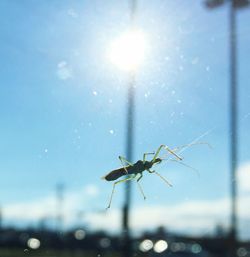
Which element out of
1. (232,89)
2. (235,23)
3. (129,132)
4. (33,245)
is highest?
(235,23)

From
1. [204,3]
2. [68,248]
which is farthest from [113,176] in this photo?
[68,248]

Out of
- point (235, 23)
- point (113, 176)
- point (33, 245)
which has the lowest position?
point (33, 245)

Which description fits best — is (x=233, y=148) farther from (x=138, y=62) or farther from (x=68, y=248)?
(x=68, y=248)

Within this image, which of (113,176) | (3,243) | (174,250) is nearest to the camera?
(113,176)

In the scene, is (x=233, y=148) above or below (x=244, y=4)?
below

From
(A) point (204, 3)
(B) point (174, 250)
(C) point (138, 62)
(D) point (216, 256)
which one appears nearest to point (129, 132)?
(C) point (138, 62)

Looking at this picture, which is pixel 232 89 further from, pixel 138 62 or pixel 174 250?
pixel 174 250

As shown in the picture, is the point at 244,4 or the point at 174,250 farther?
the point at 174,250

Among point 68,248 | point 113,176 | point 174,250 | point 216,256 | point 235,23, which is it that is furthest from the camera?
point 68,248

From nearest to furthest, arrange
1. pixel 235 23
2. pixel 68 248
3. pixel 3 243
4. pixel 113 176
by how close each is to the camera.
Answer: pixel 113 176
pixel 235 23
pixel 68 248
pixel 3 243

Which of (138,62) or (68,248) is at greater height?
(138,62)
